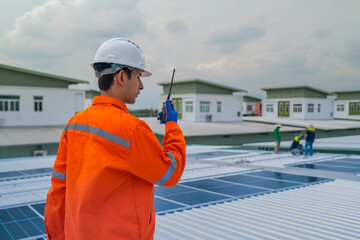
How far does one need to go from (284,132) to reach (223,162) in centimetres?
2019

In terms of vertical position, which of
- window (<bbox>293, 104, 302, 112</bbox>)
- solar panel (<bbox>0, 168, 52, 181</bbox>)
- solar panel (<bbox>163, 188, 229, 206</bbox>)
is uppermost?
window (<bbox>293, 104, 302, 112</bbox>)

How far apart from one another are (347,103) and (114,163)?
60.4m

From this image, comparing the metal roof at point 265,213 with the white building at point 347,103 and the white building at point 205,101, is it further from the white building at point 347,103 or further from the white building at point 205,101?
the white building at point 347,103

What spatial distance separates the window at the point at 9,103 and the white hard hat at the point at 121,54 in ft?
84.4

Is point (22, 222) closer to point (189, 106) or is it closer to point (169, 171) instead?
point (169, 171)

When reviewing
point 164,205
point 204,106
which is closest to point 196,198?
point 164,205

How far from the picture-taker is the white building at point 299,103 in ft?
141

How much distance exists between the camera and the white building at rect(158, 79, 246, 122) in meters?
34.9

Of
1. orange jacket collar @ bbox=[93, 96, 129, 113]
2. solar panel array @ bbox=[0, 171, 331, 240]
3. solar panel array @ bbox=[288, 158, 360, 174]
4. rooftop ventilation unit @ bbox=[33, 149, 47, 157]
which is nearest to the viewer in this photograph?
orange jacket collar @ bbox=[93, 96, 129, 113]

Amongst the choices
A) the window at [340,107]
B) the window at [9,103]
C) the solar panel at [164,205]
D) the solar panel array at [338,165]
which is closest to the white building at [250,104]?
the window at [340,107]

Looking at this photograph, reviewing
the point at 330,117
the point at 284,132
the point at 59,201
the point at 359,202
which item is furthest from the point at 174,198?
the point at 330,117

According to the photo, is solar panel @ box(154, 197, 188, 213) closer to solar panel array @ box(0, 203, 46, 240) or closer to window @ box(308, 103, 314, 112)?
solar panel array @ box(0, 203, 46, 240)

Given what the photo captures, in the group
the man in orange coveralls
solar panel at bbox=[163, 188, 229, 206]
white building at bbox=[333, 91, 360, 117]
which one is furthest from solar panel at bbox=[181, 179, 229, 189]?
white building at bbox=[333, 91, 360, 117]

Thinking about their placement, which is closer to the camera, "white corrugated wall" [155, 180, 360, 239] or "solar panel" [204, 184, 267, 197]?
"white corrugated wall" [155, 180, 360, 239]
